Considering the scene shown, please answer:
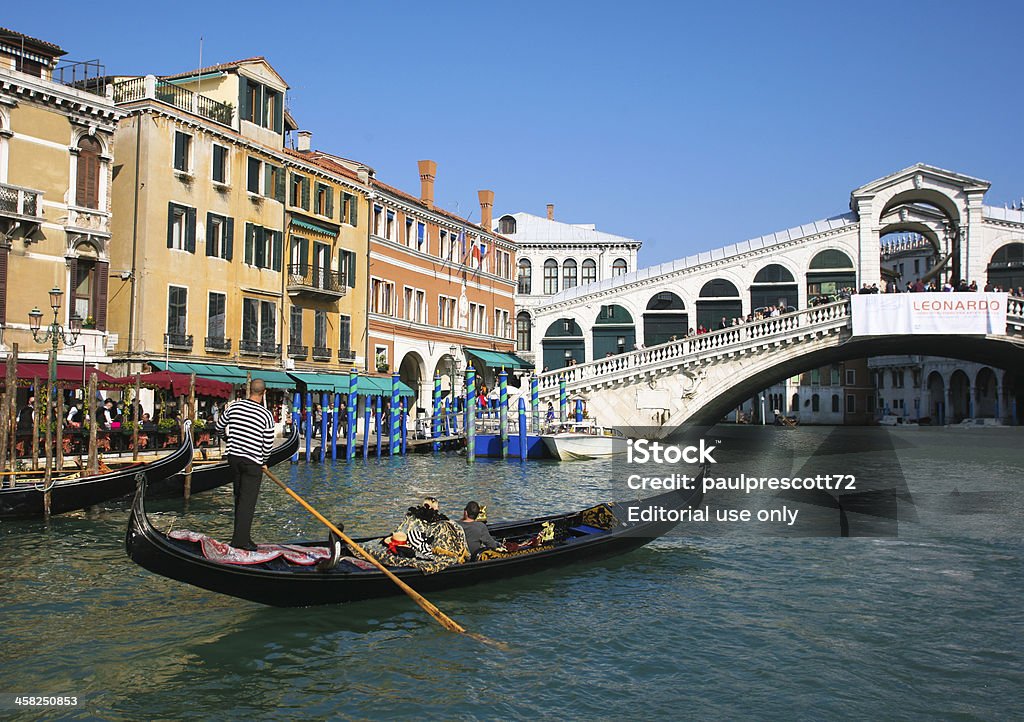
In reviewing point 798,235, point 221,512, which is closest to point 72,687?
point 221,512

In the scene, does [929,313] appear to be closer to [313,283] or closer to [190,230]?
[313,283]

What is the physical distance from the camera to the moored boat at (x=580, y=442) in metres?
20.8

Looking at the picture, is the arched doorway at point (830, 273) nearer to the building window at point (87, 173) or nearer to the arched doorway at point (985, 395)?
the arched doorway at point (985, 395)

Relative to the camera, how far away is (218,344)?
19516 millimetres

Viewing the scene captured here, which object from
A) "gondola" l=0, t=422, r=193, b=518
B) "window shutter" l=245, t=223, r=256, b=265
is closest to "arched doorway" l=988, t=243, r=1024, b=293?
"window shutter" l=245, t=223, r=256, b=265

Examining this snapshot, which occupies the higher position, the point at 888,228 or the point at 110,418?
the point at 888,228

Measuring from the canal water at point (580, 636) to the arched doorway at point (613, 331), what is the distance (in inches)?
782

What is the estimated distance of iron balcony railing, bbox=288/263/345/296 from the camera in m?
21.7

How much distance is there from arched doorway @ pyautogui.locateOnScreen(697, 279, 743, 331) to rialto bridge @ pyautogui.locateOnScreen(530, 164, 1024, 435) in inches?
1.3

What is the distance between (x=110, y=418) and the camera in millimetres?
16250

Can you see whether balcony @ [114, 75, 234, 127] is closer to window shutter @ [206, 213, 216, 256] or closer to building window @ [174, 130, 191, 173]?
building window @ [174, 130, 191, 173]

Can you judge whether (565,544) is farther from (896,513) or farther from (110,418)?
(110,418)

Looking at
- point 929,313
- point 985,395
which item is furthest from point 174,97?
point 985,395

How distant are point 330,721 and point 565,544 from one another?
12.1 ft
